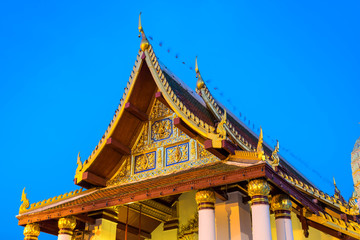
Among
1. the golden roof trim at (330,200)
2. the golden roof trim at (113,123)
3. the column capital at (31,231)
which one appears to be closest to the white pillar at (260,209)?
the golden roof trim at (330,200)

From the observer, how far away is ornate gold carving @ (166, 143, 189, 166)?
40.4 feet

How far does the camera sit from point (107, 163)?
13234 mm

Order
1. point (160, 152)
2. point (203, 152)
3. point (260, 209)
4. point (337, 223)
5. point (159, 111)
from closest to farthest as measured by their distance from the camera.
A: point (260, 209)
point (203, 152)
point (337, 223)
point (160, 152)
point (159, 111)

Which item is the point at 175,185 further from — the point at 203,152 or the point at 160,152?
the point at 160,152

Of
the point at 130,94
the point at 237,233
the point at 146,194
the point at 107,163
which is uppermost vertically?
the point at 130,94

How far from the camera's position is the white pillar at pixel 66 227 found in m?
12.4

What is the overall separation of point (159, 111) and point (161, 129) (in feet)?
2.00

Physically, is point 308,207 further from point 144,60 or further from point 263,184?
point 144,60

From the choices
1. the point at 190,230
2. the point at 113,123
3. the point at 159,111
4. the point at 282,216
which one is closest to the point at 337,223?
the point at 282,216

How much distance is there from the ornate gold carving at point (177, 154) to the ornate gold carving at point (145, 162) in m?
0.49

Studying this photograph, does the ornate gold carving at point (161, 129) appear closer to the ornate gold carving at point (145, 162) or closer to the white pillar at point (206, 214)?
the ornate gold carving at point (145, 162)

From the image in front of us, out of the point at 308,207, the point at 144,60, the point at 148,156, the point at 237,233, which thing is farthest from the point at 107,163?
the point at 308,207

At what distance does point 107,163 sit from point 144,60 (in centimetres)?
294

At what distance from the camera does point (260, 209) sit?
9875 millimetres
